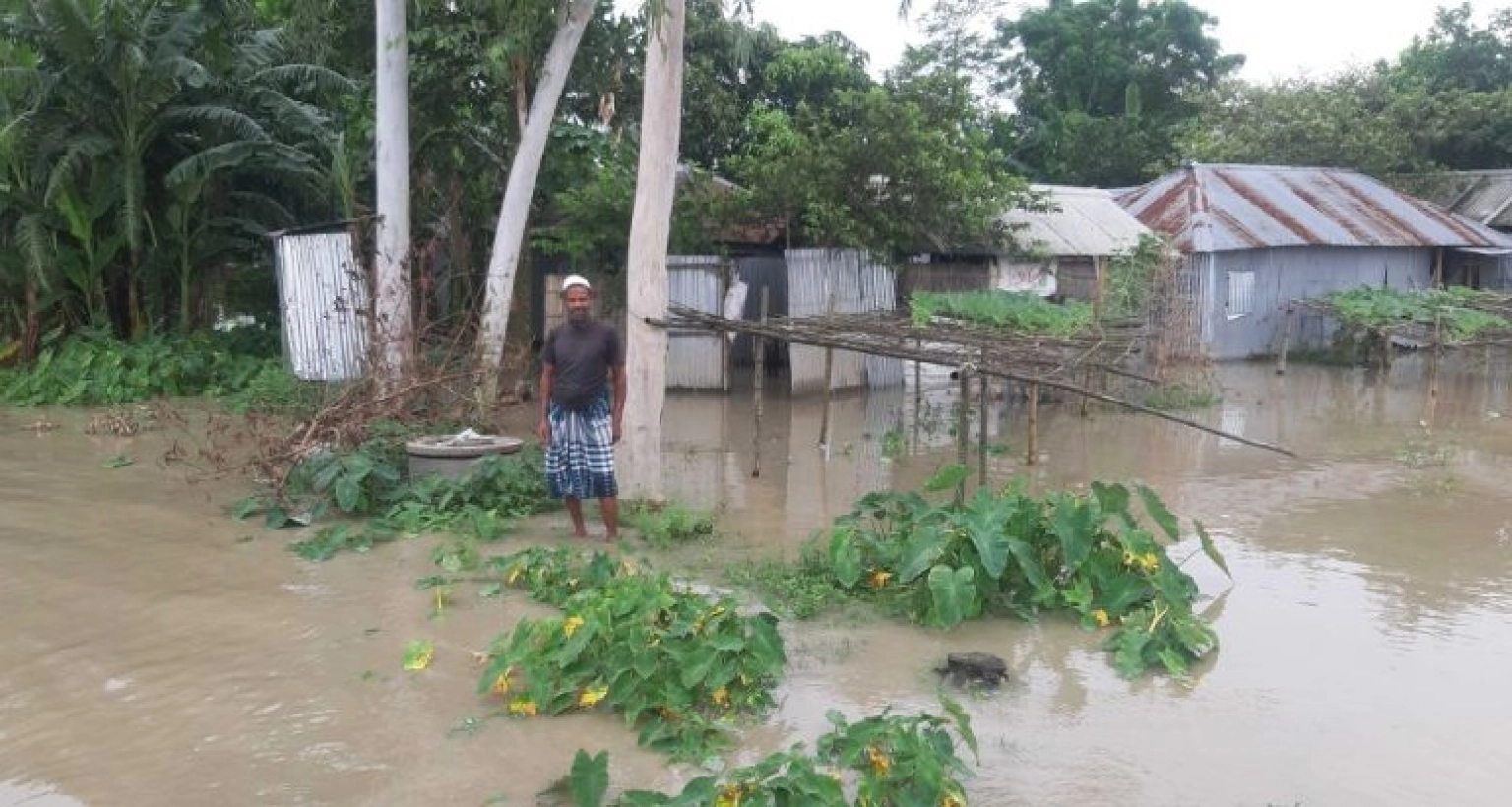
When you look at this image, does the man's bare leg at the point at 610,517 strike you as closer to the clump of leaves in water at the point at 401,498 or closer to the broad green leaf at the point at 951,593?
the clump of leaves in water at the point at 401,498

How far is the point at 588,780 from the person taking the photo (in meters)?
4.30

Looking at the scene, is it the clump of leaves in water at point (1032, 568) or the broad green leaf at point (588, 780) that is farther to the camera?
the clump of leaves in water at point (1032, 568)

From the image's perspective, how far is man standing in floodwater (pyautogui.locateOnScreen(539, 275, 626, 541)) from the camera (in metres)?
7.55

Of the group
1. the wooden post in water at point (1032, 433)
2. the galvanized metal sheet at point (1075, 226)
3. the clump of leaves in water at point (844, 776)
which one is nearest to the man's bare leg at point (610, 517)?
the clump of leaves in water at point (844, 776)

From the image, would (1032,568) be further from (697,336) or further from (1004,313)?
(697,336)

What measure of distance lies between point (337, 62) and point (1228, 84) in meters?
23.4

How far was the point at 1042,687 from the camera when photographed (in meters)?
5.86

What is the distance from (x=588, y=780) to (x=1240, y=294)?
18.9 meters

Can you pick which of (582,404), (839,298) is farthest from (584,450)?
(839,298)

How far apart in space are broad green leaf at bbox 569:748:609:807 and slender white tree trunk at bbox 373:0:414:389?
738 cm

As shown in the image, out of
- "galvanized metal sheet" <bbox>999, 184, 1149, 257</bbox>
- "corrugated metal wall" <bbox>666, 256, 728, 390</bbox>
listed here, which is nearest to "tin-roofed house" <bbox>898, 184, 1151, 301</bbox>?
"galvanized metal sheet" <bbox>999, 184, 1149, 257</bbox>

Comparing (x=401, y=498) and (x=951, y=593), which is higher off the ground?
(x=401, y=498)

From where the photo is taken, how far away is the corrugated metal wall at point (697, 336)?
597 inches

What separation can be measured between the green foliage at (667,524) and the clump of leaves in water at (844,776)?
10.8ft
